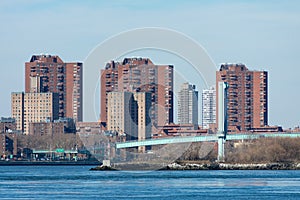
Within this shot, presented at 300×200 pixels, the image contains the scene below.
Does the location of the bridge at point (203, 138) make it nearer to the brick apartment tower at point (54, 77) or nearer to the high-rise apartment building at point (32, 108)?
the high-rise apartment building at point (32, 108)

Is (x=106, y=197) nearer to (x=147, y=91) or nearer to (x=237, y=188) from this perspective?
(x=237, y=188)

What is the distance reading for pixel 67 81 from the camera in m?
147

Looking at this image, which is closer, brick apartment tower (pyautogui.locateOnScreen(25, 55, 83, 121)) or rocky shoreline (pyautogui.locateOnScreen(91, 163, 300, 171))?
rocky shoreline (pyautogui.locateOnScreen(91, 163, 300, 171))

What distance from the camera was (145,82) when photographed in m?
126

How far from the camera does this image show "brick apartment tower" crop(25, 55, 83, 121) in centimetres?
14525

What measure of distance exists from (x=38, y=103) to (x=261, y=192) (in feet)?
308

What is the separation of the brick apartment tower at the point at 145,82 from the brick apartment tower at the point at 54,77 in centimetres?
970

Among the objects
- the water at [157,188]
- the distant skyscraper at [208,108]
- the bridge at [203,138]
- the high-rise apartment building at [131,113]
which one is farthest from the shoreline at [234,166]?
the high-rise apartment building at [131,113]

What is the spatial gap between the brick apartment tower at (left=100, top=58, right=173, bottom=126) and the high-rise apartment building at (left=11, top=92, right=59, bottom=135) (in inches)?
361

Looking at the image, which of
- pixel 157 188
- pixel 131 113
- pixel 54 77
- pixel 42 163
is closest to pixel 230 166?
pixel 157 188

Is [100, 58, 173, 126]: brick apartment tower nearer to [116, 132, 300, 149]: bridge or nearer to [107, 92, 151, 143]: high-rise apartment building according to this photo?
[107, 92, 151, 143]: high-rise apartment building

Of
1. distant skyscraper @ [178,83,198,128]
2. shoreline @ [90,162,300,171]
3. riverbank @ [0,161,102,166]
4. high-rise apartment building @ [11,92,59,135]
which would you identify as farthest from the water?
high-rise apartment building @ [11,92,59,135]

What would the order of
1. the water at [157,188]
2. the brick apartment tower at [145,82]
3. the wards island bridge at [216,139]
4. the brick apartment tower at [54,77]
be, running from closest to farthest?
the water at [157,188], the wards island bridge at [216,139], the brick apartment tower at [145,82], the brick apartment tower at [54,77]

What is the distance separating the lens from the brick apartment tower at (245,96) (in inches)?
5576
